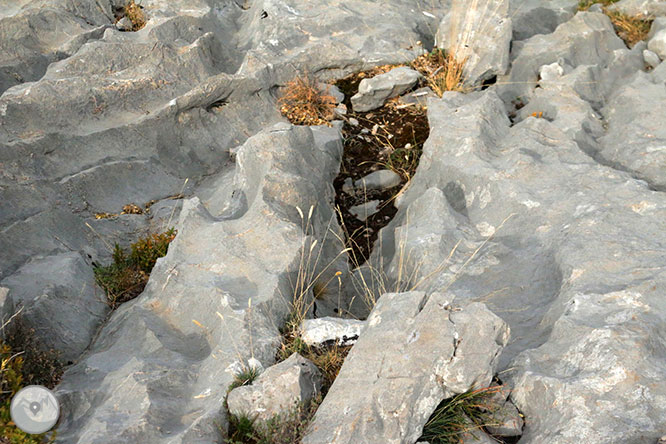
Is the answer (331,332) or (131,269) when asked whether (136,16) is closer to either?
(131,269)

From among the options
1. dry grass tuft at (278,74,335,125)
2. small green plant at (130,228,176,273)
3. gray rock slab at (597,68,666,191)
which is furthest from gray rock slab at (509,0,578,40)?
small green plant at (130,228,176,273)

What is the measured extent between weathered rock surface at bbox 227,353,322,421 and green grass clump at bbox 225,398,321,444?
0.05m

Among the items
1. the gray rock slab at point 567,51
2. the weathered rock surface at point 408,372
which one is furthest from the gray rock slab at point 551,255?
the gray rock slab at point 567,51

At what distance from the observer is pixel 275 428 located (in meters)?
4.79

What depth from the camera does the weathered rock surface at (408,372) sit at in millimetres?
4562

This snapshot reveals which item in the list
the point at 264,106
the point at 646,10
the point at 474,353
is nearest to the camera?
the point at 474,353

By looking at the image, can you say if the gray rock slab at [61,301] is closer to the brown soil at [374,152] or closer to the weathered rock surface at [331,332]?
the weathered rock surface at [331,332]

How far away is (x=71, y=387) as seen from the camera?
5555 millimetres

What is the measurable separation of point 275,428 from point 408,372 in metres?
1.16

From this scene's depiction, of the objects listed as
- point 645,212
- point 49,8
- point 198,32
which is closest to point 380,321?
point 645,212

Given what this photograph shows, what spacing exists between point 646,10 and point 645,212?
892 cm

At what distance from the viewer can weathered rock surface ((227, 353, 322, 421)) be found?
4961 millimetres

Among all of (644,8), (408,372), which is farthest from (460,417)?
(644,8)

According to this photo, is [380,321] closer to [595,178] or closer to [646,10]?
[595,178]
